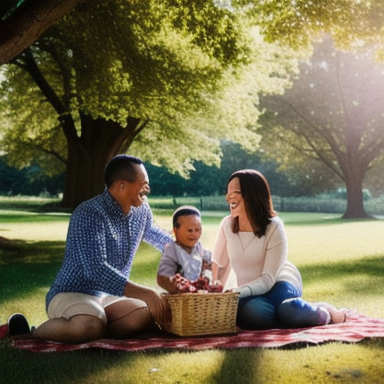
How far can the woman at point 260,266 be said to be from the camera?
6.71 m

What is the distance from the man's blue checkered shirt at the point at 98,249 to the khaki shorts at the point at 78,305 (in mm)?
70

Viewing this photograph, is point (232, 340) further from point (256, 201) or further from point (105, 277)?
point (256, 201)

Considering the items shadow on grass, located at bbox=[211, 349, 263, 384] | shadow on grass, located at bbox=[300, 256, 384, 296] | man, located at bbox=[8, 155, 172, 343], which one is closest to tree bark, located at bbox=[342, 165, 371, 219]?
shadow on grass, located at bbox=[300, 256, 384, 296]

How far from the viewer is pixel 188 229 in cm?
688

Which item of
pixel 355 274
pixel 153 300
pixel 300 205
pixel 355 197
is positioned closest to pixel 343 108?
pixel 355 197

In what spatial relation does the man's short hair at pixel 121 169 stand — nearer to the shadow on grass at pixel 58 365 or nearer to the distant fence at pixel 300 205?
the shadow on grass at pixel 58 365

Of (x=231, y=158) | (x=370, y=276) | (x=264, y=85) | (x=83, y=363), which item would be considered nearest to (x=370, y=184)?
(x=231, y=158)

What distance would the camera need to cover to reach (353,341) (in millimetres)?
5961

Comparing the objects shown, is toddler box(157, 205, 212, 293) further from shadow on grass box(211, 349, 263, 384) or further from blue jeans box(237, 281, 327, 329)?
shadow on grass box(211, 349, 263, 384)

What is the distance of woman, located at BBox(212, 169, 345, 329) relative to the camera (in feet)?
22.0

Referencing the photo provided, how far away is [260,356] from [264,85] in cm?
2253

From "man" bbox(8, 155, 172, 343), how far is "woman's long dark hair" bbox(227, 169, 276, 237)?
3.47 feet

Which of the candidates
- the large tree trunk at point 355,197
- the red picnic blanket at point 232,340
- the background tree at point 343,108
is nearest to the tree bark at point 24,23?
the red picnic blanket at point 232,340

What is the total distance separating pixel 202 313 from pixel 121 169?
58.6 inches
